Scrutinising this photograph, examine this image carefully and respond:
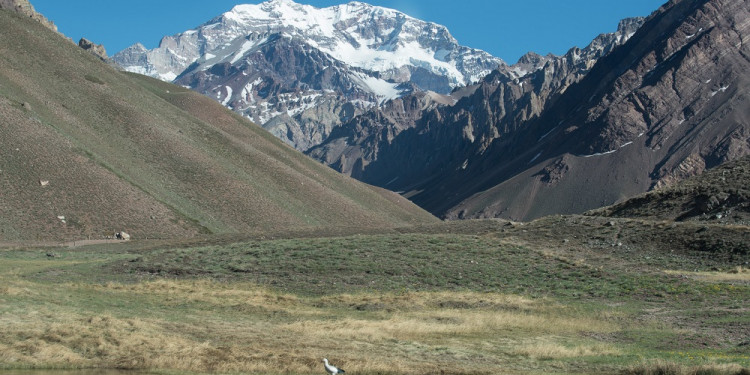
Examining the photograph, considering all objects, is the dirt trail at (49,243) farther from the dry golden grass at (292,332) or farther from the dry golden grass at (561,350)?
the dry golden grass at (561,350)

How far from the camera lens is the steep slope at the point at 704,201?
67.2 metres

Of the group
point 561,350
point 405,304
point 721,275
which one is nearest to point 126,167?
point 405,304

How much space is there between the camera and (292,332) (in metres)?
31.7

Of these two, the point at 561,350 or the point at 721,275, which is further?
the point at 721,275

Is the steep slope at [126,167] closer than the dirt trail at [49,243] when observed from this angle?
No

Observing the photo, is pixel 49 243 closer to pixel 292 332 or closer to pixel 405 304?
pixel 405 304

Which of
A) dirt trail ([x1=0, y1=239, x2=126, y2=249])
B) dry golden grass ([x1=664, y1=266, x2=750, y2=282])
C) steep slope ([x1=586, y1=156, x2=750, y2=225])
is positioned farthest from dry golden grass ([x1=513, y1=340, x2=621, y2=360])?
dirt trail ([x1=0, y1=239, x2=126, y2=249])

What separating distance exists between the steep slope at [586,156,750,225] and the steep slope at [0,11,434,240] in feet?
183

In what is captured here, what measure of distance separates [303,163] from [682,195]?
328ft

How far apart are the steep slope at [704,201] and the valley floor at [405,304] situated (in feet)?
29.1

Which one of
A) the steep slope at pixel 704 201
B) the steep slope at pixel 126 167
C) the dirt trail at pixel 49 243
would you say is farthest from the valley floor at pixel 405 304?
the steep slope at pixel 126 167

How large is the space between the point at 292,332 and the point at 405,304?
34.1 feet

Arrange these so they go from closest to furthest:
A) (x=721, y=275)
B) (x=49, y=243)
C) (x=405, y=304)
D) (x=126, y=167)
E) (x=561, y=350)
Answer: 1. (x=561, y=350)
2. (x=405, y=304)
3. (x=721, y=275)
4. (x=49, y=243)
5. (x=126, y=167)

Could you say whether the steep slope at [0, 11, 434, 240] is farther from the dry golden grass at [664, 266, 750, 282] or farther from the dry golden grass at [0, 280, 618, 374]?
the dry golden grass at [664, 266, 750, 282]
